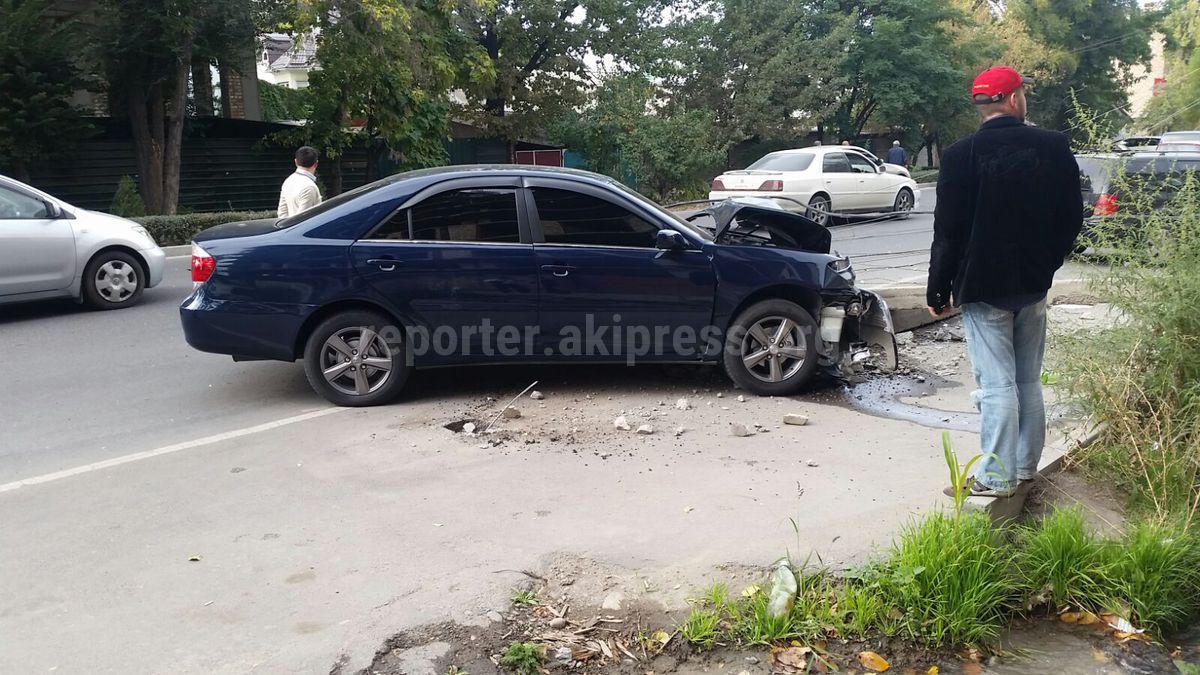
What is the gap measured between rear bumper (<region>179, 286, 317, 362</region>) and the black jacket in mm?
4184

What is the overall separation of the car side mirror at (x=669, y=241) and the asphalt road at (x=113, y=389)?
2.66 meters

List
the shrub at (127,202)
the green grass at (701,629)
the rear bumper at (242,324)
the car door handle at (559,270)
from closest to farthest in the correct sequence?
the green grass at (701,629)
the rear bumper at (242,324)
the car door handle at (559,270)
the shrub at (127,202)

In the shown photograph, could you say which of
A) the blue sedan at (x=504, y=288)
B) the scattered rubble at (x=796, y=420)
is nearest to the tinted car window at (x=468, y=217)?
the blue sedan at (x=504, y=288)

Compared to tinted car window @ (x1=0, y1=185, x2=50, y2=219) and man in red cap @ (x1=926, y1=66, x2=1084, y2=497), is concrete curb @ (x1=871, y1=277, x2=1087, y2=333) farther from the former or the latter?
tinted car window @ (x1=0, y1=185, x2=50, y2=219)

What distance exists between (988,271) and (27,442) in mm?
5762

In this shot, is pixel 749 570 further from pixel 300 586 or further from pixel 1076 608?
pixel 300 586

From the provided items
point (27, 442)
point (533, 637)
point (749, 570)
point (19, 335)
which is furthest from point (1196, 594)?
point (19, 335)

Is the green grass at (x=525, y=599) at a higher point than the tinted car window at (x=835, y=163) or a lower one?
lower

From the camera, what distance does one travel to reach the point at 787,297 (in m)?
6.99

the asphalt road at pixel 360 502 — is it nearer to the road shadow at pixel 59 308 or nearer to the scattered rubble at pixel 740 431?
the scattered rubble at pixel 740 431

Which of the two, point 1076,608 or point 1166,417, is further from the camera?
point 1166,417

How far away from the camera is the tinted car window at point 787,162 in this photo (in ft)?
64.3

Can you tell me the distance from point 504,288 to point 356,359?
1.14 m

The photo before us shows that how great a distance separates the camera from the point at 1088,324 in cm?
523
